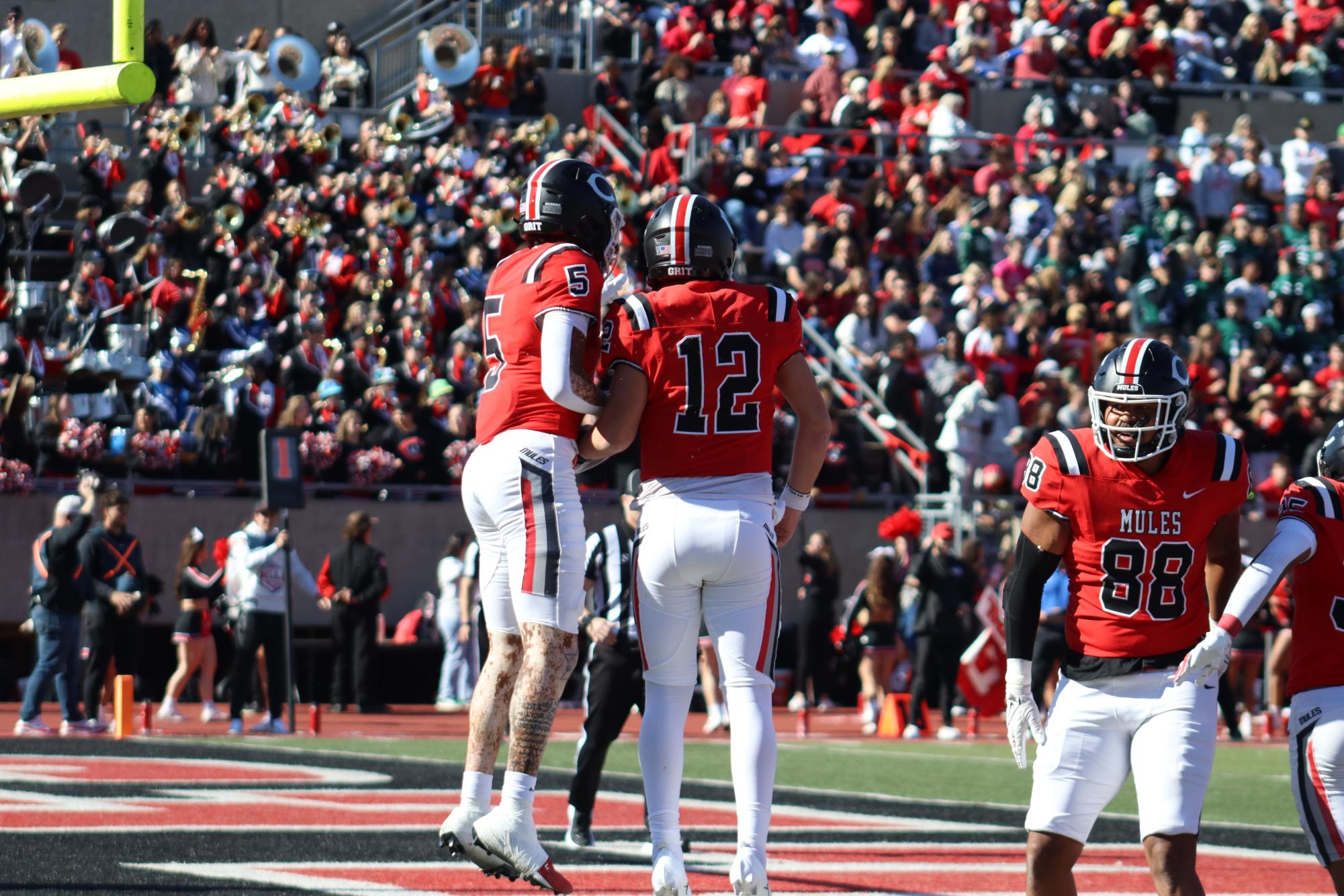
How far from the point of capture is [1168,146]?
27.1 m

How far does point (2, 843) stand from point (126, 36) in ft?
13.0

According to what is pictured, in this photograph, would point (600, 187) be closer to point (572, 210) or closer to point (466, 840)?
point (572, 210)

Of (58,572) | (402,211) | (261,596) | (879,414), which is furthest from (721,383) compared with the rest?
(402,211)

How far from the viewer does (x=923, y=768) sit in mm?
15328

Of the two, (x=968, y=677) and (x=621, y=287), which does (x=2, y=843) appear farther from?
(x=968, y=677)

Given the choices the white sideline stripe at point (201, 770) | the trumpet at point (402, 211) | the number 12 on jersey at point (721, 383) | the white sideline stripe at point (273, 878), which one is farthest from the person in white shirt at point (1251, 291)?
the number 12 on jersey at point (721, 383)

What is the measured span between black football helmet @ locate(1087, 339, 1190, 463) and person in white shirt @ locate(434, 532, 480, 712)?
45.6 ft

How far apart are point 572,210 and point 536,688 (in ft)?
5.20

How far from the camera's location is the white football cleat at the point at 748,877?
21.5ft

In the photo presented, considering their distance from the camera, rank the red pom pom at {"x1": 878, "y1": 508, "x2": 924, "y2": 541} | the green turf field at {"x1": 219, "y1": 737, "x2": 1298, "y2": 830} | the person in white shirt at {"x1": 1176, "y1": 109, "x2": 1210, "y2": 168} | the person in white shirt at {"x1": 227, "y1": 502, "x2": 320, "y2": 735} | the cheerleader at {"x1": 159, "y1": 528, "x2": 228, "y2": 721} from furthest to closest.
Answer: the person in white shirt at {"x1": 1176, "y1": 109, "x2": 1210, "y2": 168} < the red pom pom at {"x1": 878, "y1": 508, "x2": 924, "y2": 541} < the cheerleader at {"x1": 159, "y1": 528, "x2": 228, "y2": 721} < the person in white shirt at {"x1": 227, "y1": 502, "x2": 320, "y2": 735} < the green turf field at {"x1": 219, "y1": 737, "x2": 1298, "y2": 830}

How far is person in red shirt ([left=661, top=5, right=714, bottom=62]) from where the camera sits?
2659 cm

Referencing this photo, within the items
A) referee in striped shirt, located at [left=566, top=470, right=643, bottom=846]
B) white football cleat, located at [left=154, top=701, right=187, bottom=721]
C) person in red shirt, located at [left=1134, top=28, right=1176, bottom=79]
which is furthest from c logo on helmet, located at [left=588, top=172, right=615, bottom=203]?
person in red shirt, located at [left=1134, top=28, right=1176, bottom=79]

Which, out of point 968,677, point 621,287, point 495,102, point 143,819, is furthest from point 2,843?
point 495,102

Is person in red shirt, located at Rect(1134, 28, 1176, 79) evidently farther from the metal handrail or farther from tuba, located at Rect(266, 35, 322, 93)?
tuba, located at Rect(266, 35, 322, 93)
